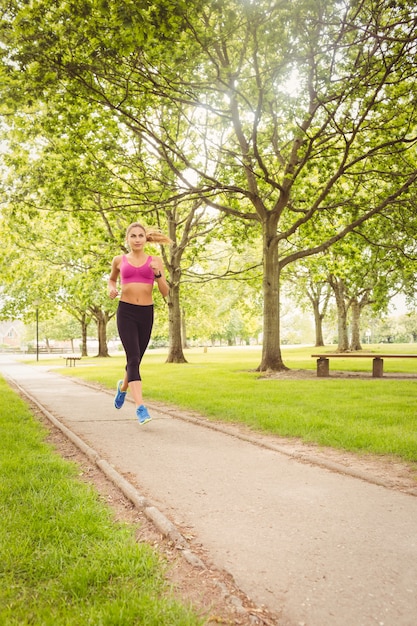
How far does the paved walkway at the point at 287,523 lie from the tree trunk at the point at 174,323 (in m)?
16.7

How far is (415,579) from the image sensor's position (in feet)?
8.00

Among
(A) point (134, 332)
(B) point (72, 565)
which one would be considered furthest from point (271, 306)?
(B) point (72, 565)


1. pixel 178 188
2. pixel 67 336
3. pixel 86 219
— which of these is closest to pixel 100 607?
pixel 178 188

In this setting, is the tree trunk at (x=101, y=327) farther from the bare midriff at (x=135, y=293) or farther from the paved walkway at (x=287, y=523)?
the paved walkway at (x=287, y=523)

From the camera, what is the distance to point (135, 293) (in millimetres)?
6035

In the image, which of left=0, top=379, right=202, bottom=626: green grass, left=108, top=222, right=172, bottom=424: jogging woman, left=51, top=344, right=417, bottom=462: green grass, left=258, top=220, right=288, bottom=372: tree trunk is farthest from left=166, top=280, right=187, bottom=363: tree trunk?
left=0, top=379, right=202, bottom=626: green grass

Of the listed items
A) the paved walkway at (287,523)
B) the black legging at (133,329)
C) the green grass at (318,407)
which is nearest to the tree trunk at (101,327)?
the green grass at (318,407)

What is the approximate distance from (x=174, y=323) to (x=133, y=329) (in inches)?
666

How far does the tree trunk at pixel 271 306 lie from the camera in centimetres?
1477

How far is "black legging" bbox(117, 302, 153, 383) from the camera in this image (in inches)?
239

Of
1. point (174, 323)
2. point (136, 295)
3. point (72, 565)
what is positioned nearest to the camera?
point (72, 565)

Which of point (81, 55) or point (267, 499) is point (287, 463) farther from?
point (81, 55)

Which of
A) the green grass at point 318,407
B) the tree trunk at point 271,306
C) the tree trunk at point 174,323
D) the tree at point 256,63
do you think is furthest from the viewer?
the tree trunk at point 174,323

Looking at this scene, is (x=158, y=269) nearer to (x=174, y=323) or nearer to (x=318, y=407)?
(x=318, y=407)
